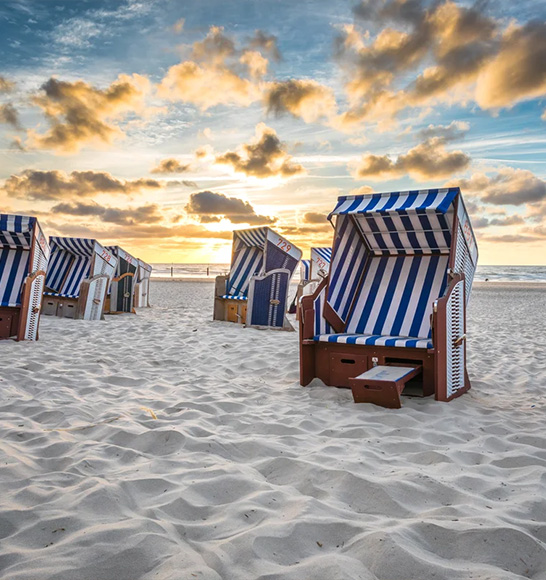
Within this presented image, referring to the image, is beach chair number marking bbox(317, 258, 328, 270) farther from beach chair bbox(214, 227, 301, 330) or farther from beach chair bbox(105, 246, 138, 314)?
beach chair bbox(105, 246, 138, 314)

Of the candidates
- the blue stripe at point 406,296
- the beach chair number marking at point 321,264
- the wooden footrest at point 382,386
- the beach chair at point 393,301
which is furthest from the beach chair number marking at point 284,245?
the wooden footrest at point 382,386

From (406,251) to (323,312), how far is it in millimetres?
1334

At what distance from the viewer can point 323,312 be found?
530cm

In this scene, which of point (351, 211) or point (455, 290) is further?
point (351, 211)

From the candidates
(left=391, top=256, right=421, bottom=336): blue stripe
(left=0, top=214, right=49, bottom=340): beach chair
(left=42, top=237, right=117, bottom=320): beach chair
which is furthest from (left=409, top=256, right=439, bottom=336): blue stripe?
(left=42, top=237, right=117, bottom=320): beach chair

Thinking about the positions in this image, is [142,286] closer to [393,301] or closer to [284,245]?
[284,245]

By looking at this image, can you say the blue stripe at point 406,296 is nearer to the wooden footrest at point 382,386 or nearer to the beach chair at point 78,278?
the wooden footrest at point 382,386

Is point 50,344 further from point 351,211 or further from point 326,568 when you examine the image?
point 326,568

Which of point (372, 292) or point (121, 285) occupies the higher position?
point (121, 285)

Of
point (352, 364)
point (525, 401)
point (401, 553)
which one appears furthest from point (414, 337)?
point (401, 553)

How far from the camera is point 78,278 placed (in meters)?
11.5

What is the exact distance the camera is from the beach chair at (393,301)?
4469 mm

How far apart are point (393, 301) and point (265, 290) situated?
463cm

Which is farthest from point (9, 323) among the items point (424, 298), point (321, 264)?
point (321, 264)
